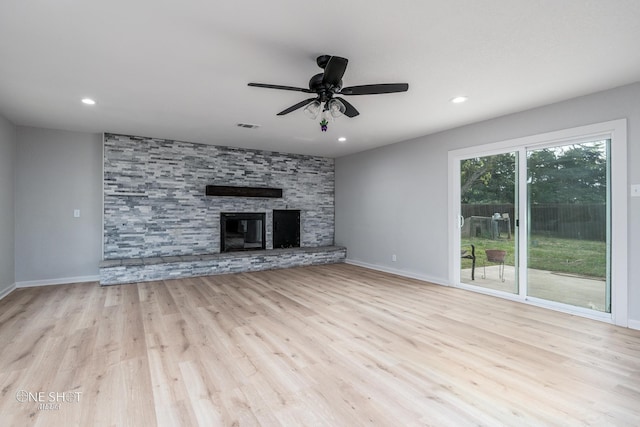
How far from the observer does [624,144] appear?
3178 mm

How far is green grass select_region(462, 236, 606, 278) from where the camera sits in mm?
3463

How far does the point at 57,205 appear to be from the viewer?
4973 mm

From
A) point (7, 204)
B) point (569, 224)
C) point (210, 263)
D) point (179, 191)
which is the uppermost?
point (179, 191)

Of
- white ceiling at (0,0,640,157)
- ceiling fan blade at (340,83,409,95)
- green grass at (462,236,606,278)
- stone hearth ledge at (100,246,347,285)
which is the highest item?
white ceiling at (0,0,640,157)

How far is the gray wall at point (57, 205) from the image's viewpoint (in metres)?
4.77

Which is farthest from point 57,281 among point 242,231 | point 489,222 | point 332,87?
point 489,222

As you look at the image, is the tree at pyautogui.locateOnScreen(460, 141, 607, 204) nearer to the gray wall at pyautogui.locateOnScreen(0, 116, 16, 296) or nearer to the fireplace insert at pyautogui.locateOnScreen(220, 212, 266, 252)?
the fireplace insert at pyautogui.locateOnScreen(220, 212, 266, 252)

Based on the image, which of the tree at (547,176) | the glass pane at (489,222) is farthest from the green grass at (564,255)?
the tree at (547,176)

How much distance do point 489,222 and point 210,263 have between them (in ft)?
14.9

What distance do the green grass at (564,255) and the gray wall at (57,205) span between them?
6364 mm

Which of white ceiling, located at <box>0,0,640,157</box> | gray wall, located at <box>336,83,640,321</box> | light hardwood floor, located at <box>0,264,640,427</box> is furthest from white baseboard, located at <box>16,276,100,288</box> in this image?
gray wall, located at <box>336,83,640,321</box>

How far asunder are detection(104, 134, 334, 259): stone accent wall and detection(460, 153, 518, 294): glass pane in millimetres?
3514

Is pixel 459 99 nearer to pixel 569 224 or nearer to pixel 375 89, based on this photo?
pixel 375 89

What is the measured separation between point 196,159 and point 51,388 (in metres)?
4.50
